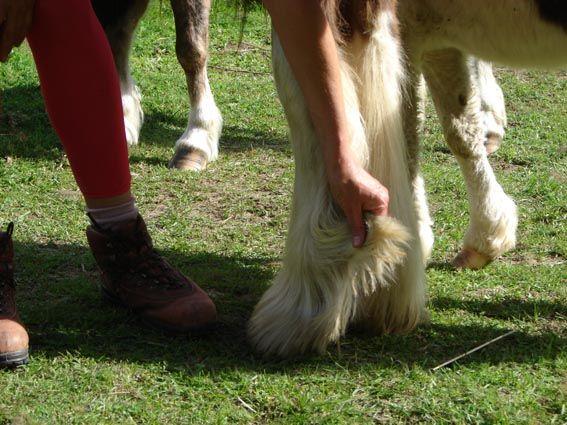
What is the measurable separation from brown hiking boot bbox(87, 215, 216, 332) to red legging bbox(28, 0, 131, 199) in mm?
140

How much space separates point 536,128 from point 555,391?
125 inches

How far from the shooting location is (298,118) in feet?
8.57

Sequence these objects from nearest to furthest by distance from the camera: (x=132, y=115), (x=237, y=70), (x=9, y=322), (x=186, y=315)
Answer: (x=9, y=322), (x=186, y=315), (x=132, y=115), (x=237, y=70)

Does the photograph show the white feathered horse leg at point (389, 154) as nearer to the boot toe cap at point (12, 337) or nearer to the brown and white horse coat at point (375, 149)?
the brown and white horse coat at point (375, 149)

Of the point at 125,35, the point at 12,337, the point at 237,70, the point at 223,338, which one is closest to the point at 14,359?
the point at 12,337

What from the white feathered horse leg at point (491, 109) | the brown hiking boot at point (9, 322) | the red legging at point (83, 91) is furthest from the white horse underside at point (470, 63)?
the white feathered horse leg at point (491, 109)

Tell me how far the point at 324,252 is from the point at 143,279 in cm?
64

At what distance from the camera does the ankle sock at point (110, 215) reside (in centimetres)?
290

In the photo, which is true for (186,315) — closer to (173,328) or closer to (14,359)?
(173,328)

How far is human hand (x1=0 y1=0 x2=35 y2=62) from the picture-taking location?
2.59 meters

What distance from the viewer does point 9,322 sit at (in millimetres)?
2707

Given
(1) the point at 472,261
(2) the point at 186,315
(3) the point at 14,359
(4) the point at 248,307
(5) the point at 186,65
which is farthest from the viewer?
(5) the point at 186,65

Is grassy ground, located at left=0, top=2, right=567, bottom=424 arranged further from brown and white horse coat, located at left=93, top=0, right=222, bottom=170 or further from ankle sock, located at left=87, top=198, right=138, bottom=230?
ankle sock, located at left=87, top=198, right=138, bottom=230

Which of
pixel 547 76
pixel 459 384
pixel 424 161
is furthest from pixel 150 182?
pixel 547 76
